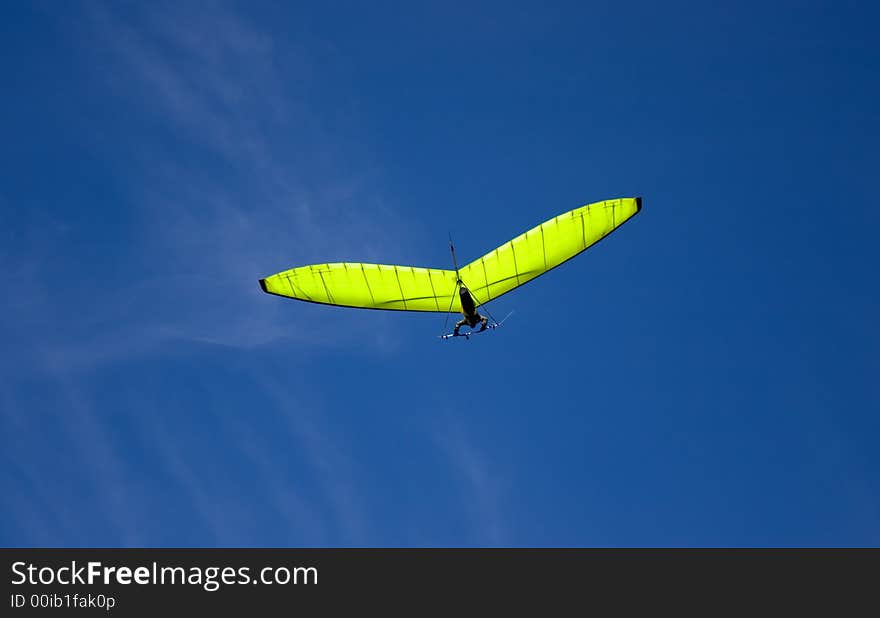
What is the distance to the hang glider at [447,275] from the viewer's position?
63.2 meters

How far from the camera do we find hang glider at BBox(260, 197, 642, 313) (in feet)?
207

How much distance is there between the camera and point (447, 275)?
6525cm
